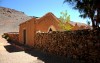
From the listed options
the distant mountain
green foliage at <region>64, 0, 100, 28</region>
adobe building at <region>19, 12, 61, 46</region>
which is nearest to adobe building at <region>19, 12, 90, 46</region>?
adobe building at <region>19, 12, 61, 46</region>

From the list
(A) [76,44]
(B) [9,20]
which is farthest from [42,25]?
(B) [9,20]

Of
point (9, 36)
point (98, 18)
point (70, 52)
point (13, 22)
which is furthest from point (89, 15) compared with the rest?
point (13, 22)

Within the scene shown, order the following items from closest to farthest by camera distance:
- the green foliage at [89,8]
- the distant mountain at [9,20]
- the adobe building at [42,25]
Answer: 1. the green foliage at [89,8]
2. the adobe building at [42,25]
3. the distant mountain at [9,20]

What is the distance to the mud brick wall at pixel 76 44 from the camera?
10.9 meters

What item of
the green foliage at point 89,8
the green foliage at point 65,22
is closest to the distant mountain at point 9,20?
the green foliage at point 65,22

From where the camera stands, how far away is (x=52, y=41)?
16750mm

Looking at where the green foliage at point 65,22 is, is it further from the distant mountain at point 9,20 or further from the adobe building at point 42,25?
the distant mountain at point 9,20

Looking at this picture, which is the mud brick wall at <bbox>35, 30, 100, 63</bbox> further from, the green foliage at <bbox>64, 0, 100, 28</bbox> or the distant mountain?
the distant mountain

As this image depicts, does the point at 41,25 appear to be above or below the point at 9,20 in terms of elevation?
below

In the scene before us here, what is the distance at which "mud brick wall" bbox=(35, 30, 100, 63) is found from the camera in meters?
10.9

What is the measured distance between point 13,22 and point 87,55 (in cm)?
5791

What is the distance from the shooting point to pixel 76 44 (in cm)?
1280

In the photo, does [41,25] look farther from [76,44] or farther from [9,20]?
[9,20]

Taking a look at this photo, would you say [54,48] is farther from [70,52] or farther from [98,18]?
[98,18]
